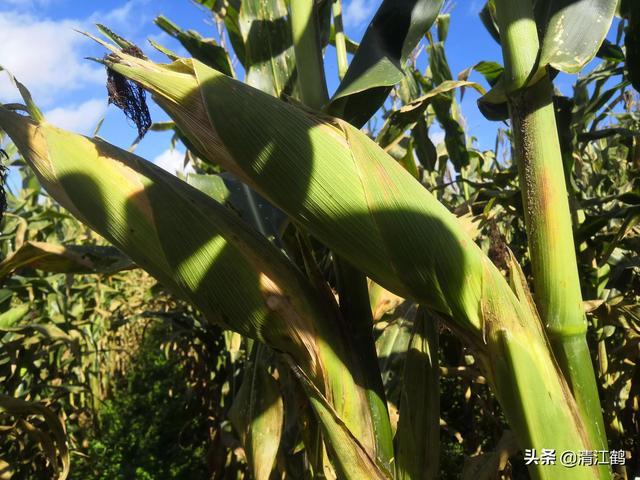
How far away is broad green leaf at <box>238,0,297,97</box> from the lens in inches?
49.5

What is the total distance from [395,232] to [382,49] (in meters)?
0.44

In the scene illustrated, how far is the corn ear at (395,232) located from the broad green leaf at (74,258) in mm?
563

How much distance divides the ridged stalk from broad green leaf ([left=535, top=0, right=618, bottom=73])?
0.16 feet

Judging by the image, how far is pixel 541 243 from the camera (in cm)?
80

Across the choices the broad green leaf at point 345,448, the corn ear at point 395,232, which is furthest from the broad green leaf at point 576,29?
the broad green leaf at point 345,448

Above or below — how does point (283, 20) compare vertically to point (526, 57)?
above

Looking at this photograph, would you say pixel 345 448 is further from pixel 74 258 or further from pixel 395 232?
pixel 74 258

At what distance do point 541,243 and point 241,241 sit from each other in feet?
1.50

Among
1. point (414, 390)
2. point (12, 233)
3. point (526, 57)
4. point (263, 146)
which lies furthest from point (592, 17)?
point (12, 233)

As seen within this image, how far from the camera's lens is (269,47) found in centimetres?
126

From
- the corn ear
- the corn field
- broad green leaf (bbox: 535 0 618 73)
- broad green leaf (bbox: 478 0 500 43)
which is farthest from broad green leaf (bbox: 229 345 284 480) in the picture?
broad green leaf (bbox: 478 0 500 43)

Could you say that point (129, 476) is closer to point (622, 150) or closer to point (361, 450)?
point (361, 450)

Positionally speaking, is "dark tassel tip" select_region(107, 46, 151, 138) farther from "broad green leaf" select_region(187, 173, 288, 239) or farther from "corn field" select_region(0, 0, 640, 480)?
"broad green leaf" select_region(187, 173, 288, 239)

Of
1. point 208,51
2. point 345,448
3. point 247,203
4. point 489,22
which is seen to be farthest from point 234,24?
point 345,448
